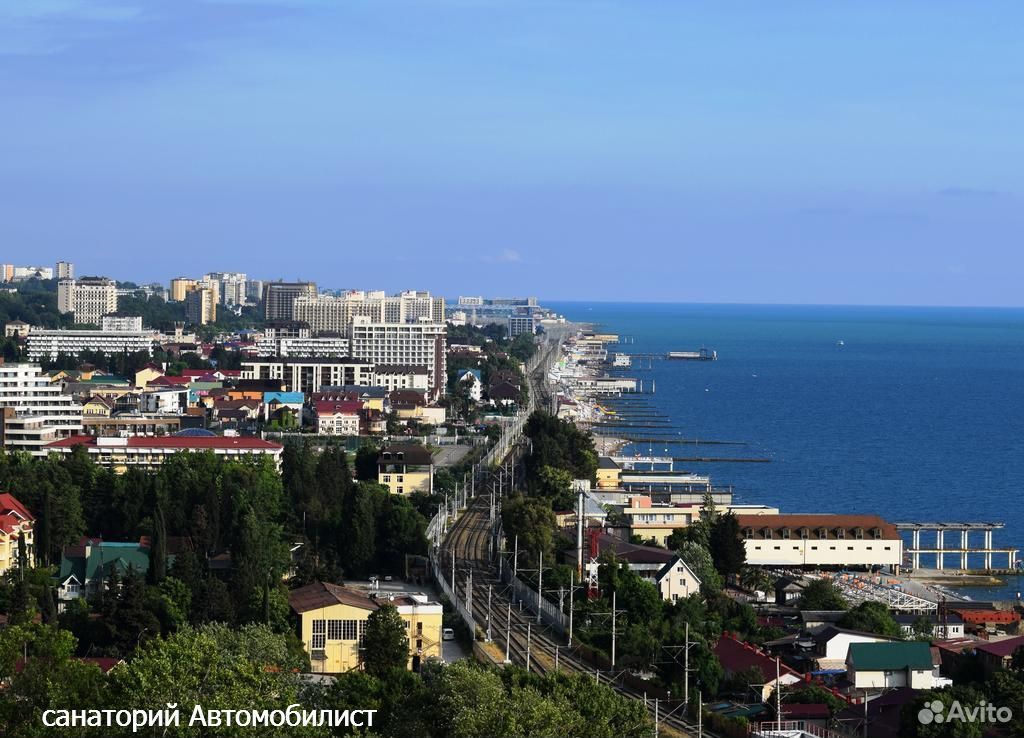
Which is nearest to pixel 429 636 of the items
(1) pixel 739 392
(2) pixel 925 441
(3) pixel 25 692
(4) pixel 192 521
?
(4) pixel 192 521

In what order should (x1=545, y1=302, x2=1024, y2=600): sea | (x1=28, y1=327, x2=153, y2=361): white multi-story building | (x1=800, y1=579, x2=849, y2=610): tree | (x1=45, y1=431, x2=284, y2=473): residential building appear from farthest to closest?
(x1=28, y1=327, x2=153, y2=361): white multi-story building < (x1=545, y1=302, x2=1024, y2=600): sea < (x1=45, y1=431, x2=284, y2=473): residential building < (x1=800, y1=579, x2=849, y2=610): tree

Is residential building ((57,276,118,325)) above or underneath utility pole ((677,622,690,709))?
above

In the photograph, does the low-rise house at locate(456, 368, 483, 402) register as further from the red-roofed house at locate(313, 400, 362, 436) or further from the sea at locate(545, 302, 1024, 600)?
the red-roofed house at locate(313, 400, 362, 436)

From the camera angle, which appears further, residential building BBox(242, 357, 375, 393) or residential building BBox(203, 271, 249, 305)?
residential building BBox(203, 271, 249, 305)

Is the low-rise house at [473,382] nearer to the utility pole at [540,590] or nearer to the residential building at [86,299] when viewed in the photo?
the residential building at [86,299]

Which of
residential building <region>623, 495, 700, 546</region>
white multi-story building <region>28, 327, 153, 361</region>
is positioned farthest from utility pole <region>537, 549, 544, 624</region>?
white multi-story building <region>28, 327, 153, 361</region>

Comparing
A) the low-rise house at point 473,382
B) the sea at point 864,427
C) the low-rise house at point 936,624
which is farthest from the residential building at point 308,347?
the low-rise house at point 936,624

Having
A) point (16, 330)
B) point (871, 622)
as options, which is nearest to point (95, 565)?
point (871, 622)
